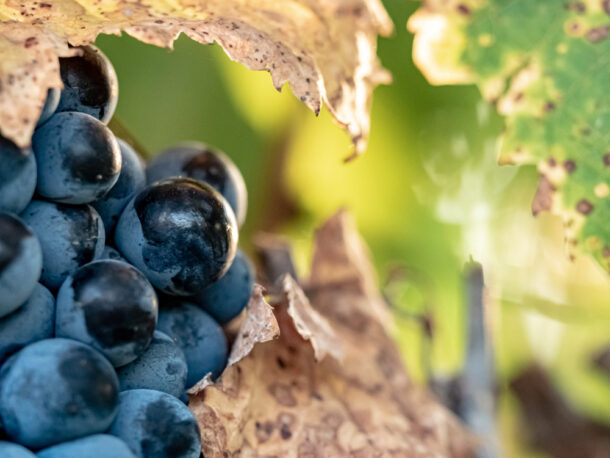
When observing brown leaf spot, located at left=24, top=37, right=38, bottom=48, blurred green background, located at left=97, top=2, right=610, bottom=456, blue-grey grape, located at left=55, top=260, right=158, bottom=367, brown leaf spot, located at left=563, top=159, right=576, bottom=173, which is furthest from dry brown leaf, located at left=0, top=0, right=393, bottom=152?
blurred green background, located at left=97, top=2, right=610, bottom=456

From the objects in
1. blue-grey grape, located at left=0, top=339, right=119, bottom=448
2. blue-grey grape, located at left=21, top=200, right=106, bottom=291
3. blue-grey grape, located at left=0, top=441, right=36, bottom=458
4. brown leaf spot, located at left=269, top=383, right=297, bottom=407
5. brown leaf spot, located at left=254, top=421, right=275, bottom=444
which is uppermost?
blue-grey grape, located at left=21, top=200, right=106, bottom=291

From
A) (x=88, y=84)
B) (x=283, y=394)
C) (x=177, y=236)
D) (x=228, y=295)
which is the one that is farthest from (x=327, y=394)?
(x=88, y=84)

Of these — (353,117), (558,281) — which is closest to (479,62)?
(353,117)

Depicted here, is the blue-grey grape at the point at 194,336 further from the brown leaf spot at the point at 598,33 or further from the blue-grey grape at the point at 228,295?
the brown leaf spot at the point at 598,33

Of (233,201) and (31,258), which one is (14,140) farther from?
(233,201)

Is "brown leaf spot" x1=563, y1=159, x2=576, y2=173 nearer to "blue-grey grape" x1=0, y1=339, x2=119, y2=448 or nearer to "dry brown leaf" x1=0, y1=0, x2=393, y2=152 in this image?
"dry brown leaf" x1=0, y1=0, x2=393, y2=152

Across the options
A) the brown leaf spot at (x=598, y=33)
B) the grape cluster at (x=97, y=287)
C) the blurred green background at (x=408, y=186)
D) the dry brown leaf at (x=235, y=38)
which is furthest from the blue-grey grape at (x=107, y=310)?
the blurred green background at (x=408, y=186)

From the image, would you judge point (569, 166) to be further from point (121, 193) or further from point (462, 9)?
point (121, 193)
